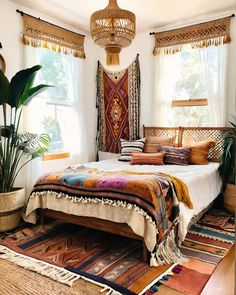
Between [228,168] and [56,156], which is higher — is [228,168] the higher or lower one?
the lower one

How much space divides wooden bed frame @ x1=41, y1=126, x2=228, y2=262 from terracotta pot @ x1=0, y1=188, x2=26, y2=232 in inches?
12.2

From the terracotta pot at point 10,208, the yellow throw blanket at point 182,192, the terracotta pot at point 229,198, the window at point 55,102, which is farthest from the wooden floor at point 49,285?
the window at point 55,102

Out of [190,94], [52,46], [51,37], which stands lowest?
[190,94]

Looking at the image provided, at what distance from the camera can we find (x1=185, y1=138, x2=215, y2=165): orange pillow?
12.3 ft

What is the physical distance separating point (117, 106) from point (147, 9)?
171 centimetres

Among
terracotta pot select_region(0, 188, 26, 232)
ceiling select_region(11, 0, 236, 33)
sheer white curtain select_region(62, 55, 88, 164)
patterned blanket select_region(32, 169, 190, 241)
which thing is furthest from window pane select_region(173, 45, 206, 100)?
terracotta pot select_region(0, 188, 26, 232)

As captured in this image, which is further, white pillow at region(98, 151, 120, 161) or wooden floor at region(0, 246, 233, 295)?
white pillow at region(98, 151, 120, 161)

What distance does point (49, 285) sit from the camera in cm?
197

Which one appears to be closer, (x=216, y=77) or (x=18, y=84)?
(x=18, y=84)

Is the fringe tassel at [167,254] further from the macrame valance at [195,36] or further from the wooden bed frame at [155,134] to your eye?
the macrame valance at [195,36]

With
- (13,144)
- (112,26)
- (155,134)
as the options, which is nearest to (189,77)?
(155,134)

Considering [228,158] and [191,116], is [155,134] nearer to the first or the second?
[191,116]

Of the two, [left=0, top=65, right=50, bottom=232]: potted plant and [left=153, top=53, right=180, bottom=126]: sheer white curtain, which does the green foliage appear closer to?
[left=153, top=53, right=180, bottom=126]: sheer white curtain

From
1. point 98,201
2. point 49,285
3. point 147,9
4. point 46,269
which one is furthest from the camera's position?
point 147,9
